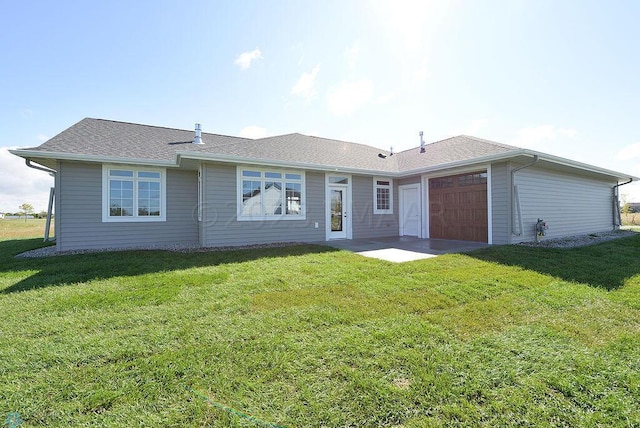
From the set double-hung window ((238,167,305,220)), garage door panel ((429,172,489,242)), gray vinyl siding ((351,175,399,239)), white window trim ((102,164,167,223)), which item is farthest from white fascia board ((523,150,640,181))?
white window trim ((102,164,167,223))

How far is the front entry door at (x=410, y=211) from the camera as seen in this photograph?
37.5 feet

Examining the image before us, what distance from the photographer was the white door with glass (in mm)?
11430

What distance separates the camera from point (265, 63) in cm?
1017

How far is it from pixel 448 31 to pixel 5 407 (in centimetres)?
1071

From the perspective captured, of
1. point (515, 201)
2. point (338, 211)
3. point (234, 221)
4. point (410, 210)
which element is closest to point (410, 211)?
point (410, 210)

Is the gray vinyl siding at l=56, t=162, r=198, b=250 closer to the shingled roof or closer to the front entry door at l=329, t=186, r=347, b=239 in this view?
the shingled roof

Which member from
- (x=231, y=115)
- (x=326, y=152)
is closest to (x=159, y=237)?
(x=231, y=115)

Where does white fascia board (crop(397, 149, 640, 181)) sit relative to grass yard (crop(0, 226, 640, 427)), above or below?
above

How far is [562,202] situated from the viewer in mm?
10664

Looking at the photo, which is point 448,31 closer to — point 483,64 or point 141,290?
point 483,64

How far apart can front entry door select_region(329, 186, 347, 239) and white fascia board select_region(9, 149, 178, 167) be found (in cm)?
545

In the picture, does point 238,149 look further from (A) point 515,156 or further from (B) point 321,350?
(A) point 515,156

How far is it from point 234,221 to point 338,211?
3.89 meters

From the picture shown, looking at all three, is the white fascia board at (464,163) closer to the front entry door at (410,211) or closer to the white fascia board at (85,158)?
the front entry door at (410,211)
